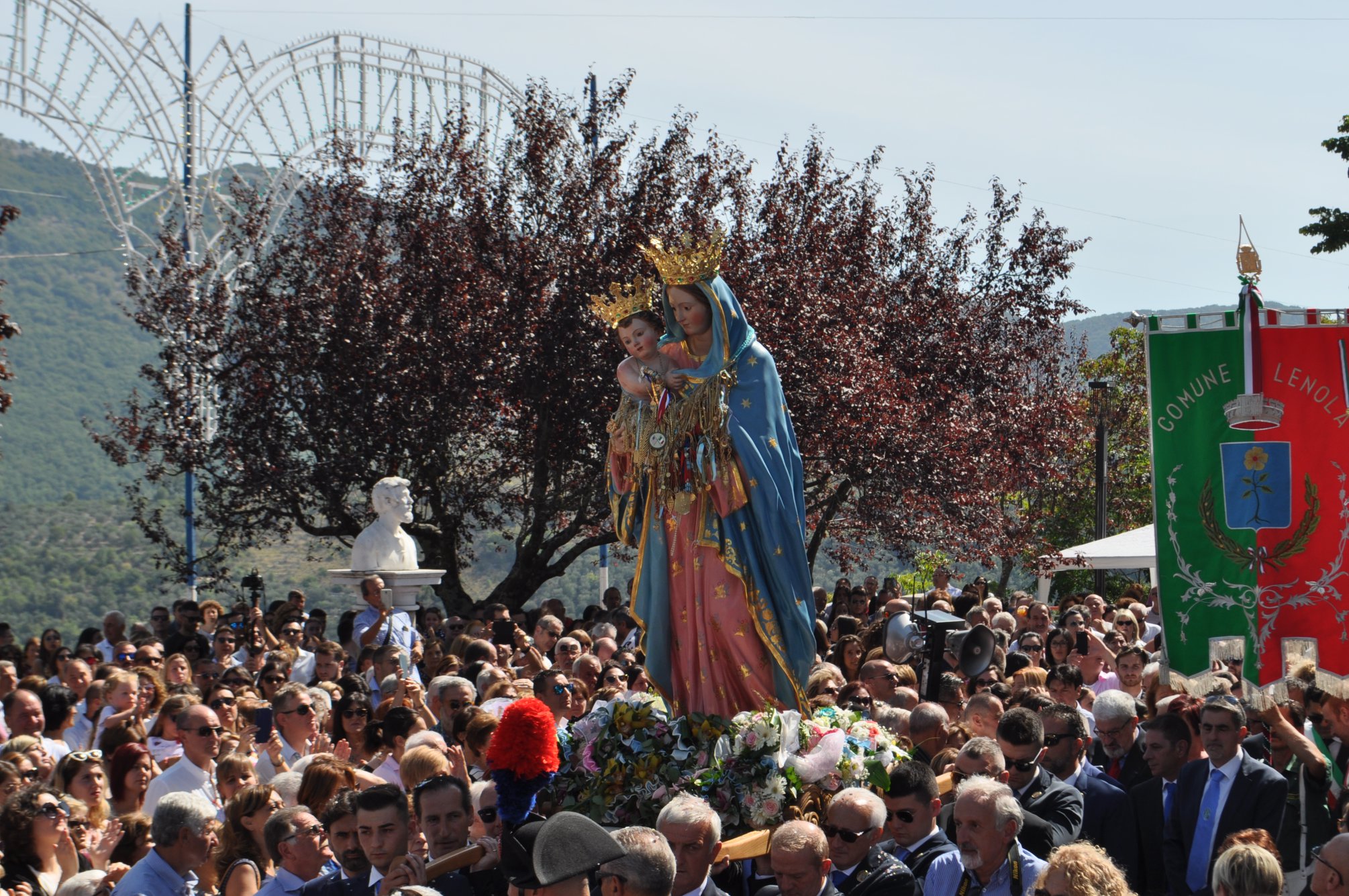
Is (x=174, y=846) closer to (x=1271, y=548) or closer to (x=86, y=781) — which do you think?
(x=86, y=781)

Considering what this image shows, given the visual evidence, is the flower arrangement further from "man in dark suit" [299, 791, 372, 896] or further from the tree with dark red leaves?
the tree with dark red leaves

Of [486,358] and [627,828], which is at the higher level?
[486,358]

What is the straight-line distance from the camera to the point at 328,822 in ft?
20.5

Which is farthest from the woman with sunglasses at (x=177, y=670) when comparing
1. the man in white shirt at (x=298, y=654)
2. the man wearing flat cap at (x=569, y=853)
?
the man wearing flat cap at (x=569, y=853)

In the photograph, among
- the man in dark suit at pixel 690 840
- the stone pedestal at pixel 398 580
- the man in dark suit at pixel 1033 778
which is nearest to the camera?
the man in dark suit at pixel 690 840

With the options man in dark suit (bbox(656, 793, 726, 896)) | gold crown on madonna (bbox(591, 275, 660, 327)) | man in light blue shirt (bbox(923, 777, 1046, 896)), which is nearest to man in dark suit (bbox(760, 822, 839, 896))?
man in dark suit (bbox(656, 793, 726, 896))

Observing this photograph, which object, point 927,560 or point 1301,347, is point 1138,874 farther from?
point 927,560

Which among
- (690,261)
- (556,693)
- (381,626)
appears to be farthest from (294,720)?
(381,626)

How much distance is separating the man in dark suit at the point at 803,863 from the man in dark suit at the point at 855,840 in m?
0.39

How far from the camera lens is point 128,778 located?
7.54m

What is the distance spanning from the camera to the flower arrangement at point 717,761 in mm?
7406

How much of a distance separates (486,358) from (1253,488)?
40.9 feet

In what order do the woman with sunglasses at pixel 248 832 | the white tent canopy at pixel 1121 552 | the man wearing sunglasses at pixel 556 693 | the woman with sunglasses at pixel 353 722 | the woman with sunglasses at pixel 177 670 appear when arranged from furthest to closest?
the white tent canopy at pixel 1121 552 < the woman with sunglasses at pixel 177 670 < the man wearing sunglasses at pixel 556 693 < the woman with sunglasses at pixel 353 722 < the woman with sunglasses at pixel 248 832

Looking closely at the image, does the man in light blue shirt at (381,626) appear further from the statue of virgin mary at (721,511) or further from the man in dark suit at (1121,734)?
the man in dark suit at (1121,734)
